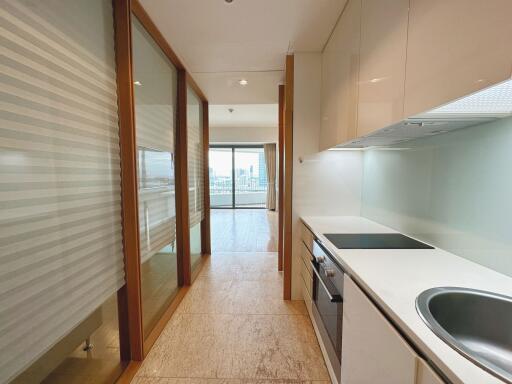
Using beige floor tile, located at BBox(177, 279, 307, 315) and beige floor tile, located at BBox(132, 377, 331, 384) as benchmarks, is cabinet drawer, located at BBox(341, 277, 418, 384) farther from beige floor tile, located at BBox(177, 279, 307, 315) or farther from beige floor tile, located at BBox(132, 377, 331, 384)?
beige floor tile, located at BBox(177, 279, 307, 315)

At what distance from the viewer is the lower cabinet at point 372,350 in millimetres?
676

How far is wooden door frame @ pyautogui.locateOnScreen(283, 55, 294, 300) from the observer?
2.32 meters

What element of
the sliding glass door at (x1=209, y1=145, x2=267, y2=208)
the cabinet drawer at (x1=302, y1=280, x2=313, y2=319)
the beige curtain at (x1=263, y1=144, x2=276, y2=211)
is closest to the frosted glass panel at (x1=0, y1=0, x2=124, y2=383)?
the cabinet drawer at (x1=302, y1=280, x2=313, y2=319)

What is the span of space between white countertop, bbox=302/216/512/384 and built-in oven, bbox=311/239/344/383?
122 millimetres

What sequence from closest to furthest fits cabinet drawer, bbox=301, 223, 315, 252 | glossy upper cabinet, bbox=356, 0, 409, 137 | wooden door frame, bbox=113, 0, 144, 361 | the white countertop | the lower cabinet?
the white countertop → the lower cabinet → glossy upper cabinet, bbox=356, 0, 409, 137 → wooden door frame, bbox=113, 0, 144, 361 → cabinet drawer, bbox=301, 223, 315, 252

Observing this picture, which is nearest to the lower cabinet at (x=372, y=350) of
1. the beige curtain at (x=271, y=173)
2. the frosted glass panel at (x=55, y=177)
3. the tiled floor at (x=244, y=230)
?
the frosted glass panel at (x=55, y=177)

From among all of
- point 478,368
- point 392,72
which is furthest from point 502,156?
point 478,368

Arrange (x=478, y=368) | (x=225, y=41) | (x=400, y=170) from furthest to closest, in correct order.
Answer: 1. (x=225, y=41)
2. (x=400, y=170)
3. (x=478, y=368)

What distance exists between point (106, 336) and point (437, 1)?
2251mm

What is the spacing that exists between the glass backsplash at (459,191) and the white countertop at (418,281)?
0.10m

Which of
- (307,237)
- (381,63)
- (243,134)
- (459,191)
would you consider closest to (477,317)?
(459,191)

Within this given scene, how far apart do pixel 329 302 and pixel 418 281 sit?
2.13 feet

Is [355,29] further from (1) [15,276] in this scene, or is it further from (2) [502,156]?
(1) [15,276]

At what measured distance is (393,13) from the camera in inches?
41.8
